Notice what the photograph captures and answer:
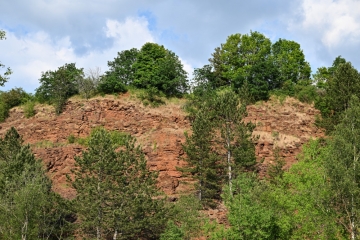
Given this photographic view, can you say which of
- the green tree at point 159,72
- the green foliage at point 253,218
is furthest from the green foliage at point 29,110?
the green foliage at point 253,218

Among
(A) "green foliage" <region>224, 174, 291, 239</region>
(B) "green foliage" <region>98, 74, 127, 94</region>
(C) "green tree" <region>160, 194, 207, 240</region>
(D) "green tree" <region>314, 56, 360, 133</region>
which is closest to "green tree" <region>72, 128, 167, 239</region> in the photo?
(C) "green tree" <region>160, 194, 207, 240</region>

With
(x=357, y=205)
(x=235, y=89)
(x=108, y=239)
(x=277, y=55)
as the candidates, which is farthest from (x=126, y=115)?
(x=357, y=205)

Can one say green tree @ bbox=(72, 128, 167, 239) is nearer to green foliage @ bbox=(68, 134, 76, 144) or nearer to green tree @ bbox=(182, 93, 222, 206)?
green tree @ bbox=(182, 93, 222, 206)

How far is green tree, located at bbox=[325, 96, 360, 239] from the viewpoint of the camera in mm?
28125

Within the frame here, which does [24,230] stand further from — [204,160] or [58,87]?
[58,87]

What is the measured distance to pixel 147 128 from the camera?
165 ft

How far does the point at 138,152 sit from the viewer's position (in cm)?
3556

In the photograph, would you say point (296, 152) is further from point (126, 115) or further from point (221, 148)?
point (126, 115)

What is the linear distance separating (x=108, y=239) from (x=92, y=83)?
26870mm

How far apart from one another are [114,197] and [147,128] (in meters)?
17.9

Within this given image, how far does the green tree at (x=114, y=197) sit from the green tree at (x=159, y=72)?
2102 centimetres

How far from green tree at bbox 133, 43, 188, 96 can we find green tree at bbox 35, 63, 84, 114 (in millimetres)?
9021

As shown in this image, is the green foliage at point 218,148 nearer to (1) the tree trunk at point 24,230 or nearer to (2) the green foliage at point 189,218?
(2) the green foliage at point 189,218

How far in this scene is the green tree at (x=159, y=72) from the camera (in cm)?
5403
